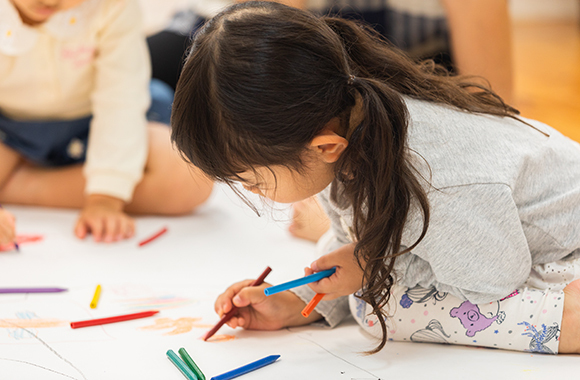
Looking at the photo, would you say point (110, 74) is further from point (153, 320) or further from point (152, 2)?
point (152, 2)

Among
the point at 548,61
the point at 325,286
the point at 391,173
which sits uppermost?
the point at 391,173

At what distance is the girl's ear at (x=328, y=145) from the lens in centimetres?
51

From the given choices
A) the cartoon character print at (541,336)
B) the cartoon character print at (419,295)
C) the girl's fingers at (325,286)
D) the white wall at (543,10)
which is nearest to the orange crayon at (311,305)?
the girl's fingers at (325,286)

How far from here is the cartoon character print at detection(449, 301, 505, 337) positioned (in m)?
0.60

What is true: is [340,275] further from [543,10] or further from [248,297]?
[543,10]

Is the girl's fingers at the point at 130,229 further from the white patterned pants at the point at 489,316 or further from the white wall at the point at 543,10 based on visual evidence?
the white wall at the point at 543,10

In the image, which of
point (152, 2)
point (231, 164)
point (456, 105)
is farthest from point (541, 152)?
point (152, 2)

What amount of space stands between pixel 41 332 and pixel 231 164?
28 cm

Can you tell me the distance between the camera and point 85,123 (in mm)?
1007

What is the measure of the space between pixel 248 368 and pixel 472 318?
0.83 ft

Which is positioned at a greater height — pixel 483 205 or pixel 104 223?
pixel 483 205

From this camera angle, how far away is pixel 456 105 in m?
0.62

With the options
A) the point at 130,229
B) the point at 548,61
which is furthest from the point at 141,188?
the point at 548,61

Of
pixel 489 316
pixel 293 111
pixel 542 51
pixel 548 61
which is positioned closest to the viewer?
pixel 293 111
